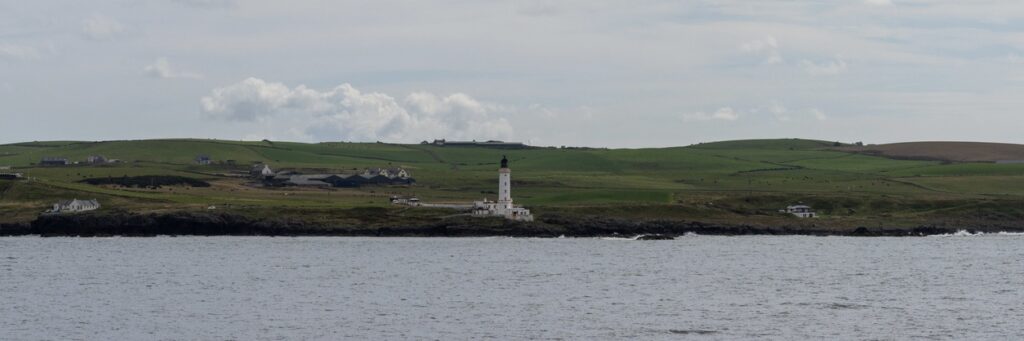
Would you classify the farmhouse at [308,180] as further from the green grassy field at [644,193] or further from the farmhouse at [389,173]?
the farmhouse at [389,173]

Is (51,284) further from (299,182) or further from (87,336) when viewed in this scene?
(299,182)

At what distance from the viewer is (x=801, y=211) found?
448ft

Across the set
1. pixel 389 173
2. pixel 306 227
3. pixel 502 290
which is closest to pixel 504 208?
pixel 306 227

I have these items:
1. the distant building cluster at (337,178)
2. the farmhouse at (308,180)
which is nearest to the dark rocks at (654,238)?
the distant building cluster at (337,178)

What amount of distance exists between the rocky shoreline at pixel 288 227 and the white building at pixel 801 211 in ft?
52.7

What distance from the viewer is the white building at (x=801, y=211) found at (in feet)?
444

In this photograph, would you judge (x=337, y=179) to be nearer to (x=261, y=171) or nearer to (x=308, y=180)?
(x=308, y=180)

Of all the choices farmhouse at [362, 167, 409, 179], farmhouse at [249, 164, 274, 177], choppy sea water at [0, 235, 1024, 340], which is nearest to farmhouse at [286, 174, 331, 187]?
farmhouse at [249, 164, 274, 177]

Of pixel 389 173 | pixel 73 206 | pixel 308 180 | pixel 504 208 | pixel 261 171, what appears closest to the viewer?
pixel 504 208

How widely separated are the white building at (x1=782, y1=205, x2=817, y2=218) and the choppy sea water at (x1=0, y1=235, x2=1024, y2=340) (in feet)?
73.5

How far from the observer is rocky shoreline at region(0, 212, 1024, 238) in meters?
119

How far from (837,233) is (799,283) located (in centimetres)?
5011

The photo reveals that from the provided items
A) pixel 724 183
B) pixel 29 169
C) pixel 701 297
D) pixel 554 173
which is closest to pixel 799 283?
pixel 701 297

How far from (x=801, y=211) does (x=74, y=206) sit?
64763 millimetres
